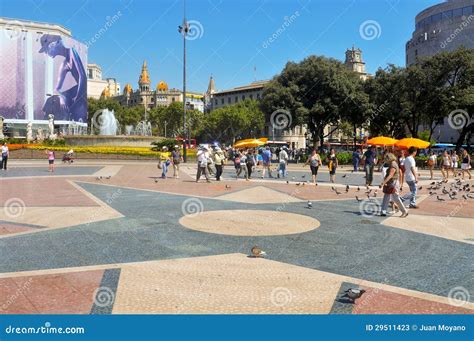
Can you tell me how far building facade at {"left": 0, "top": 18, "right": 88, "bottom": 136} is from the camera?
75.5m

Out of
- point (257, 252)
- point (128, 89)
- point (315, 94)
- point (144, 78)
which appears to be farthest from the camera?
point (128, 89)

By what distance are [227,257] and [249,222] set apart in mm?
3040

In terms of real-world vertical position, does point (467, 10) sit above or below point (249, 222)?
above

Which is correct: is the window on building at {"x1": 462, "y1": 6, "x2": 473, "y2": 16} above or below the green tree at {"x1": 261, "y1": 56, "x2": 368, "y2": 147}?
above

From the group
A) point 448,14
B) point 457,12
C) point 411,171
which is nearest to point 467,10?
point 457,12

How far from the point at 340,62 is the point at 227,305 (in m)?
40.2

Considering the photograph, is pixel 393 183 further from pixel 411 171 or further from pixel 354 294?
pixel 354 294

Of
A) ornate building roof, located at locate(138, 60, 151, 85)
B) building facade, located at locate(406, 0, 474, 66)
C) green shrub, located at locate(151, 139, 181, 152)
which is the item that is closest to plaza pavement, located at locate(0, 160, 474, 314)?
green shrub, located at locate(151, 139, 181, 152)

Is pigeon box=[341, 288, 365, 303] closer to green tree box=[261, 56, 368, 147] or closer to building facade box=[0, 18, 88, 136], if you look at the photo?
green tree box=[261, 56, 368, 147]

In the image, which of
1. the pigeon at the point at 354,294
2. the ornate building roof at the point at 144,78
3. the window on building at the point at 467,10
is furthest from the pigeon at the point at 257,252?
the ornate building roof at the point at 144,78

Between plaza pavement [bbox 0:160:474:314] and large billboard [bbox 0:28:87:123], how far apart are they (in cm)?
7082

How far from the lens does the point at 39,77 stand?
3061 inches

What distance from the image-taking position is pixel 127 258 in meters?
7.02

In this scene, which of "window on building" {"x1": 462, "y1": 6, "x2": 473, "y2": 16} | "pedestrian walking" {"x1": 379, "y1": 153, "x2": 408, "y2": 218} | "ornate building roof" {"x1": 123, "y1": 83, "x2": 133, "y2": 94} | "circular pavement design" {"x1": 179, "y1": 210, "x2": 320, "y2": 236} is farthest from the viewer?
"ornate building roof" {"x1": 123, "y1": 83, "x2": 133, "y2": 94}
